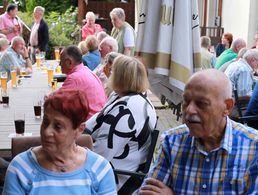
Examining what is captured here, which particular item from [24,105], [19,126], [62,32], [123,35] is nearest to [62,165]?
[19,126]

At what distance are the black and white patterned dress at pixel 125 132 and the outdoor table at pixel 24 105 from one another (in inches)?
23.4

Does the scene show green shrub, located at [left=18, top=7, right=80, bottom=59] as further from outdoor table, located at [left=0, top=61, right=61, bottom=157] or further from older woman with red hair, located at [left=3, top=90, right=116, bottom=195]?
older woman with red hair, located at [left=3, top=90, right=116, bottom=195]

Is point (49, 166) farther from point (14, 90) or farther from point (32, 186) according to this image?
point (14, 90)

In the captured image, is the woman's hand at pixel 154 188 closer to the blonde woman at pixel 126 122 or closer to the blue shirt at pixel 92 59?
the blonde woman at pixel 126 122

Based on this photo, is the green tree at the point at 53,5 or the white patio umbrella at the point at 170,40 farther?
the green tree at the point at 53,5

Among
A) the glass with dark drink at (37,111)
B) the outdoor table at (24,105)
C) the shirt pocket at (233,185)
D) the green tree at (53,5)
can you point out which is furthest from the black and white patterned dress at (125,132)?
the green tree at (53,5)

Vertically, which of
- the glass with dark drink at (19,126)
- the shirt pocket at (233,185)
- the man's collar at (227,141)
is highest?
the man's collar at (227,141)

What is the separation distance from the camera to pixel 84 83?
4.97m

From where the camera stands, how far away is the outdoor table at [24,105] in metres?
3.92

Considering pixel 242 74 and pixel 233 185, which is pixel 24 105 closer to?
pixel 242 74

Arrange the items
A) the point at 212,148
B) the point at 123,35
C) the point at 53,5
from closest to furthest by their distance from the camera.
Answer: the point at 212,148 < the point at 123,35 < the point at 53,5

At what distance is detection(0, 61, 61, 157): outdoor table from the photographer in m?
3.92

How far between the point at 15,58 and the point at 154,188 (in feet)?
18.9

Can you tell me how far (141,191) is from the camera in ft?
7.93
